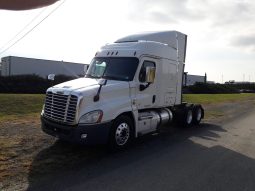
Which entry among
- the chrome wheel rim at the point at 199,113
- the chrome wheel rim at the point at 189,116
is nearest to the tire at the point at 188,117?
the chrome wheel rim at the point at 189,116

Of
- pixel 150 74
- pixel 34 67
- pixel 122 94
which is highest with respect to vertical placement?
pixel 34 67

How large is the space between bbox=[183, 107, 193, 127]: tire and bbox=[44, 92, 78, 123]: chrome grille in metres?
6.60

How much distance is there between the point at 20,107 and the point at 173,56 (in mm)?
8864

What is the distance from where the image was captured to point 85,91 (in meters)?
9.40

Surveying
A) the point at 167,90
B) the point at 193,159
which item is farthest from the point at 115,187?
the point at 167,90

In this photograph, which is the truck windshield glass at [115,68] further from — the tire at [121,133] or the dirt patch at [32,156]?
the dirt patch at [32,156]

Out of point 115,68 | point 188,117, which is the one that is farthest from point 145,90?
point 188,117

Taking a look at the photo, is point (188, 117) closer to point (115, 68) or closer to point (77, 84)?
point (115, 68)

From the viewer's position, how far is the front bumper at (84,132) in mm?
9195

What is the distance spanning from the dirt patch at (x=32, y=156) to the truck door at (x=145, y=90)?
1.87 metres

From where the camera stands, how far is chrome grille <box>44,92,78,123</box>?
932cm

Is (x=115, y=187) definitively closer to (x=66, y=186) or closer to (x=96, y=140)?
(x=66, y=186)

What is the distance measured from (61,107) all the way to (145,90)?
2821 millimetres

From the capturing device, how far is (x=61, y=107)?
31.4 feet
